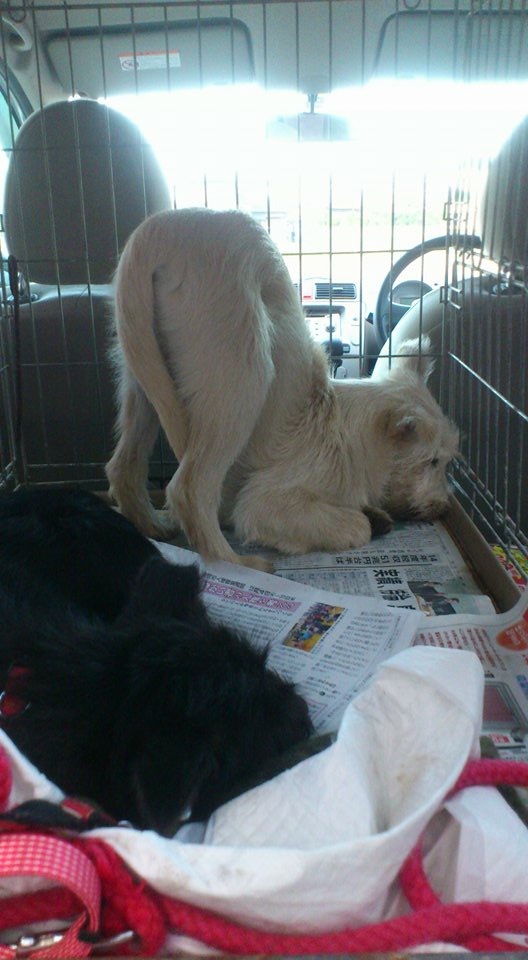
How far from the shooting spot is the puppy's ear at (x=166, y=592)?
1.02 metres

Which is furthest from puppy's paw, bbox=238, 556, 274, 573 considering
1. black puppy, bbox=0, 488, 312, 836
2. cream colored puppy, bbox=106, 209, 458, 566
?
black puppy, bbox=0, 488, 312, 836

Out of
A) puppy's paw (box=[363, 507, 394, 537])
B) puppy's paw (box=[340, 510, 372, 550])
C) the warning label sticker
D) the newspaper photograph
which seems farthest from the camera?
the warning label sticker

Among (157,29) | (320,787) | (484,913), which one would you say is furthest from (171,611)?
(157,29)

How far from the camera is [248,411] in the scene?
153 centimetres

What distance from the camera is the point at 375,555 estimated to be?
1.67m

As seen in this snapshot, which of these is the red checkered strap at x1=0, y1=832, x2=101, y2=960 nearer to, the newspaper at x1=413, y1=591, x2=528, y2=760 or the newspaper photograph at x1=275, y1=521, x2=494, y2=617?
the newspaper at x1=413, y1=591, x2=528, y2=760

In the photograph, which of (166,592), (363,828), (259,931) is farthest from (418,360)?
(259,931)

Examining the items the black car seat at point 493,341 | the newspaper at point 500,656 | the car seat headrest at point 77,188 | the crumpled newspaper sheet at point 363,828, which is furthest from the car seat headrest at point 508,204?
the car seat headrest at point 77,188

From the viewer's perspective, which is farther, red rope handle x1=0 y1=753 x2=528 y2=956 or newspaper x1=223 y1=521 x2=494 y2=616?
newspaper x1=223 y1=521 x2=494 y2=616

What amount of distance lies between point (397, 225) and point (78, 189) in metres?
0.83

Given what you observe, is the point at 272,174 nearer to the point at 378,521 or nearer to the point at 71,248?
the point at 71,248

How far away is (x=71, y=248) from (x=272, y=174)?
60 centimetres

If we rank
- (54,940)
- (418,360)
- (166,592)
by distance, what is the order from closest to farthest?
(54,940) < (166,592) < (418,360)

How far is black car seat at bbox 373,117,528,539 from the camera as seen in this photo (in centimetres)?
135
